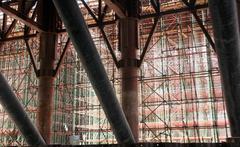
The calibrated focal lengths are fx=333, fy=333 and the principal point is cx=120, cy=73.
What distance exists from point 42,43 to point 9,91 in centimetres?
1127

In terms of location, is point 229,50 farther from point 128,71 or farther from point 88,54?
point 128,71

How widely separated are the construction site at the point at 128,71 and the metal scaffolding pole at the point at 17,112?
0.06 ft

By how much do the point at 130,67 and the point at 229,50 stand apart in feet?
27.6

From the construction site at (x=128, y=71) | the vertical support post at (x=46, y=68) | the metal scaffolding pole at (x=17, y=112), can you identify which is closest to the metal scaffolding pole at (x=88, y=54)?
the construction site at (x=128, y=71)

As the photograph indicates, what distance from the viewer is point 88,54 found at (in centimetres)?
591

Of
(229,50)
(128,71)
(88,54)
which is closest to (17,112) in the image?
(88,54)

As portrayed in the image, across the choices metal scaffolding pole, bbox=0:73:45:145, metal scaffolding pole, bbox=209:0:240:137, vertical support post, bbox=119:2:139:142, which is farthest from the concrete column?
metal scaffolding pole, bbox=209:0:240:137

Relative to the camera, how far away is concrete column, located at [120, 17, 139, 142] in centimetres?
1339

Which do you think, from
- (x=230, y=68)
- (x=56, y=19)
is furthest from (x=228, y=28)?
(x=56, y=19)

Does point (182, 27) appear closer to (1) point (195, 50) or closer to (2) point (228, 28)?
(1) point (195, 50)

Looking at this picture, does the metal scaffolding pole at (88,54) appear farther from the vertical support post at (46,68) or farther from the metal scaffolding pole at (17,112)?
the vertical support post at (46,68)

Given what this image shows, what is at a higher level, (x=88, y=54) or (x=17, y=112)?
(x=88, y=54)

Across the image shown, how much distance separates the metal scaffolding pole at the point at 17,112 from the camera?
18.4 feet

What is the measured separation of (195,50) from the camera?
1816 cm
